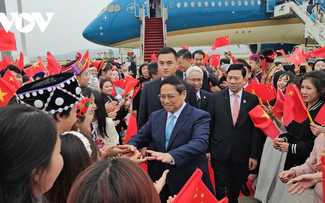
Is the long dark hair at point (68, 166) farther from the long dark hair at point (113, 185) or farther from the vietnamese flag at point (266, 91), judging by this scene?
the vietnamese flag at point (266, 91)

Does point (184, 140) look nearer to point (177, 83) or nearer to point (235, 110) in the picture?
point (177, 83)

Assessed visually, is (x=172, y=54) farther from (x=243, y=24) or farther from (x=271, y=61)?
(x=243, y=24)

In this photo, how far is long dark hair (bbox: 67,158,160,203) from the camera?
76 cm

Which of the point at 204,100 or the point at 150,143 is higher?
the point at 204,100

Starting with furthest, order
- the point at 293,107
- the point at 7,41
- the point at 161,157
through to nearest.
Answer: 1. the point at 7,41
2. the point at 293,107
3. the point at 161,157

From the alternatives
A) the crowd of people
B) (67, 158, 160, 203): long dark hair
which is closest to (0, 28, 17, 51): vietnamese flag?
the crowd of people

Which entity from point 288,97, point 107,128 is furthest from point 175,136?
point 288,97

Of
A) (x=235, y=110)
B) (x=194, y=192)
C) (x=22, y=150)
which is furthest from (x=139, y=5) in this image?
(x=22, y=150)

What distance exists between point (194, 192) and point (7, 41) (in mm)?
3311

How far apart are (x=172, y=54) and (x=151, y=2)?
1289 cm

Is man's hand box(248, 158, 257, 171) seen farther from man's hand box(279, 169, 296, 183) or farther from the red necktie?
man's hand box(279, 169, 296, 183)

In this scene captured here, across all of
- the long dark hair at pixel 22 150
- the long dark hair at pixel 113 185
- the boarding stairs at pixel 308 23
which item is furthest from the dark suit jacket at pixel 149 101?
the boarding stairs at pixel 308 23

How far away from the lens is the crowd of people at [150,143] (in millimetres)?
881

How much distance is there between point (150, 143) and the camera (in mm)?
2660
